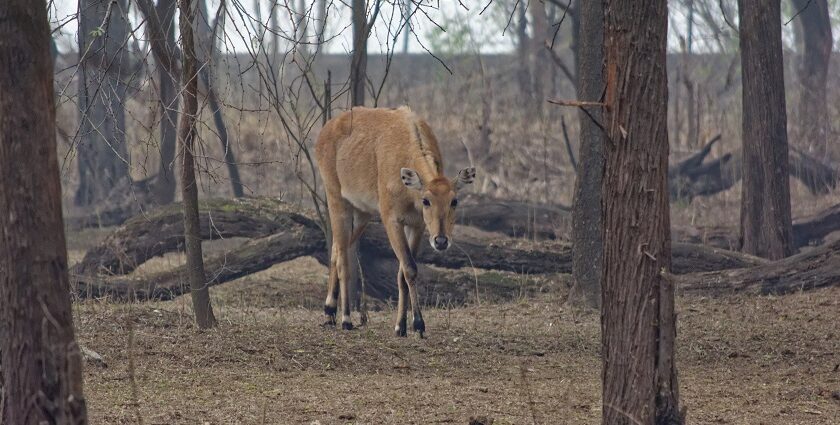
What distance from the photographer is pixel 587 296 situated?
11.0 meters

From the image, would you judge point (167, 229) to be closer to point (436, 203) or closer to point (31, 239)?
point (436, 203)

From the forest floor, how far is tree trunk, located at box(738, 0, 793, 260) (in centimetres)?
179

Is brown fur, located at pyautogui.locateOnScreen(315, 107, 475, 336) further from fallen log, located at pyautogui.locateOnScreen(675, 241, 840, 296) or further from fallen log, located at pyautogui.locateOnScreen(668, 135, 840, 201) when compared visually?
fallen log, located at pyautogui.locateOnScreen(668, 135, 840, 201)

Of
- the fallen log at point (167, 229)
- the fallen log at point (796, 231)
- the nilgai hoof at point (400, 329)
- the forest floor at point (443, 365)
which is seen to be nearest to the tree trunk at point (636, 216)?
the forest floor at point (443, 365)

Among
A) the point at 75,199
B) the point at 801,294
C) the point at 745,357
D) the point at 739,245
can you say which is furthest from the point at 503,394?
the point at 75,199

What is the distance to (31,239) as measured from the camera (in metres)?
4.68

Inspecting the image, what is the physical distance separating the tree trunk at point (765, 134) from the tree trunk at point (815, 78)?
24.0 feet

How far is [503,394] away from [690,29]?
31.9 m

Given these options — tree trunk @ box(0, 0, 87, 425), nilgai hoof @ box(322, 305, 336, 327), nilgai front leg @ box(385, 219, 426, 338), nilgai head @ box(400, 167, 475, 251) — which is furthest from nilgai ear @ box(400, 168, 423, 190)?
tree trunk @ box(0, 0, 87, 425)

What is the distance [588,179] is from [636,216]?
223 inches

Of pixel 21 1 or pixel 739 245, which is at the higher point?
pixel 21 1

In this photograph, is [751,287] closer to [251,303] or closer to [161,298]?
[251,303]

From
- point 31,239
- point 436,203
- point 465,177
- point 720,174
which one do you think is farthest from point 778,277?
point 31,239

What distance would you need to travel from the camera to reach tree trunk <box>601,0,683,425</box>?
509 centimetres
